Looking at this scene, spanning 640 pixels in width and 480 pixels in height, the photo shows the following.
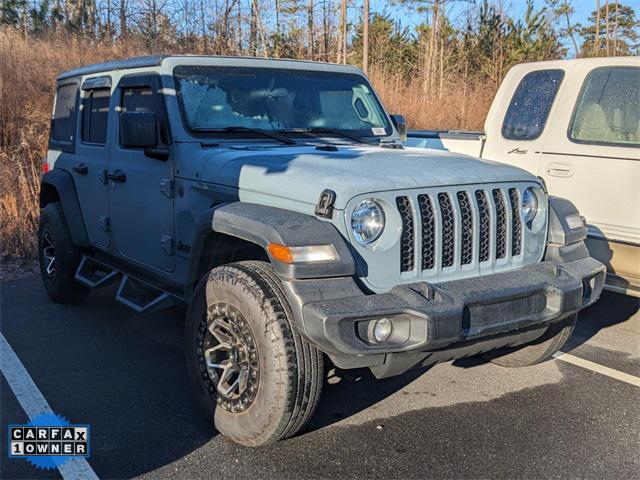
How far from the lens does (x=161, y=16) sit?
57.8 feet

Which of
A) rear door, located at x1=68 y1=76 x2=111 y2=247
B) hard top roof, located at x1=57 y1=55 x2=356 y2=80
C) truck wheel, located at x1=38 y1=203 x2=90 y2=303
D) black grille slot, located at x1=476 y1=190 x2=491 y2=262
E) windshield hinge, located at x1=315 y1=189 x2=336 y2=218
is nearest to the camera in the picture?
windshield hinge, located at x1=315 y1=189 x2=336 y2=218

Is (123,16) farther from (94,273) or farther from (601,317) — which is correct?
(601,317)

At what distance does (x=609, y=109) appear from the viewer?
16.9ft

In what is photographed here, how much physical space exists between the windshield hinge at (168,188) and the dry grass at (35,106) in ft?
14.1

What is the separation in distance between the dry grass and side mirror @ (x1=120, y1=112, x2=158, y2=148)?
4.43 meters

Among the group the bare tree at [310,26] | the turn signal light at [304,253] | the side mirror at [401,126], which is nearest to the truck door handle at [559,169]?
the side mirror at [401,126]

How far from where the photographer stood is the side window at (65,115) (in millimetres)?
5820

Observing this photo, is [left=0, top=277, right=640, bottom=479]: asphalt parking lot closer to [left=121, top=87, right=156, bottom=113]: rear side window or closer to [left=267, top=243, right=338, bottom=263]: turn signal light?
[left=267, top=243, right=338, bottom=263]: turn signal light

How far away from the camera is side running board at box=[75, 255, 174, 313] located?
440 centimetres

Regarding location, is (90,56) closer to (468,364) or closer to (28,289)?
(28,289)

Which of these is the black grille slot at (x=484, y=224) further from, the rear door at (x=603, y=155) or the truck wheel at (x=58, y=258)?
the truck wheel at (x=58, y=258)

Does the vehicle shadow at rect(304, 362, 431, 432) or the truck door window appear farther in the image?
the truck door window

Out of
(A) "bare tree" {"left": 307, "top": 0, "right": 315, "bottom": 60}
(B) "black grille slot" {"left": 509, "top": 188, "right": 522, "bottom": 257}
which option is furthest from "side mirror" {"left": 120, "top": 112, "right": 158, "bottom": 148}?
(A) "bare tree" {"left": 307, "top": 0, "right": 315, "bottom": 60}

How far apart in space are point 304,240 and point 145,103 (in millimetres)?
2149
